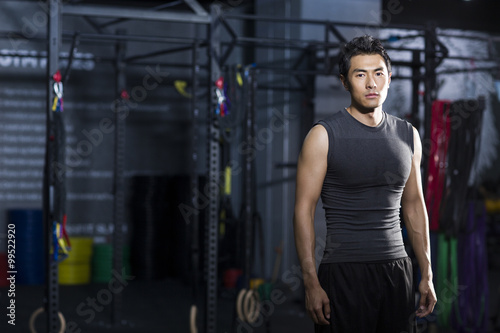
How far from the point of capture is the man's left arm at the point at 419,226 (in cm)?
238

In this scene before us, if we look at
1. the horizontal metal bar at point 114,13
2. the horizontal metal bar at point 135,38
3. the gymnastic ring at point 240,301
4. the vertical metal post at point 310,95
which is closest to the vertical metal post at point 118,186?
the horizontal metal bar at point 135,38

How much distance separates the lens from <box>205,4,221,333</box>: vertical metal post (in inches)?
177

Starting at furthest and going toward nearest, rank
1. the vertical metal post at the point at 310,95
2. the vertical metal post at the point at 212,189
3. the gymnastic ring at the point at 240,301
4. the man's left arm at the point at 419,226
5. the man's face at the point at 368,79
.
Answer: the vertical metal post at the point at 310,95 < the gymnastic ring at the point at 240,301 < the vertical metal post at the point at 212,189 < the man's left arm at the point at 419,226 < the man's face at the point at 368,79

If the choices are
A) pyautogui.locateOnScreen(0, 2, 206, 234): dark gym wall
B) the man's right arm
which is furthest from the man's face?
pyautogui.locateOnScreen(0, 2, 206, 234): dark gym wall

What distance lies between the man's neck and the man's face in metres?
0.03

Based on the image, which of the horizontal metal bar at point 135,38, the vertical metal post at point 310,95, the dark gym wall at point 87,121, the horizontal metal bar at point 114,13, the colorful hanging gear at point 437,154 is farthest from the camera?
the dark gym wall at point 87,121

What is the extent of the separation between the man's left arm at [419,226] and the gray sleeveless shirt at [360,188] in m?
0.13

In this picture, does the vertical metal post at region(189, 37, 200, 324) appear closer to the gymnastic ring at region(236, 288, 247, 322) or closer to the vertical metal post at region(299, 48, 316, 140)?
the gymnastic ring at region(236, 288, 247, 322)

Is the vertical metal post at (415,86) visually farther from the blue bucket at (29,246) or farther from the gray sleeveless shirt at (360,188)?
the blue bucket at (29,246)

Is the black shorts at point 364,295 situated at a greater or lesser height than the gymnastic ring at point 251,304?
greater

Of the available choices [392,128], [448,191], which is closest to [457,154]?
[448,191]

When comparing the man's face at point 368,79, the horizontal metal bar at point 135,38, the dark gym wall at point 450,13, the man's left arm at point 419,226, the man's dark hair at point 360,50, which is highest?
the dark gym wall at point 450,13

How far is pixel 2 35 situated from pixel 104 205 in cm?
348

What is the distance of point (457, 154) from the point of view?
5.37 meters
